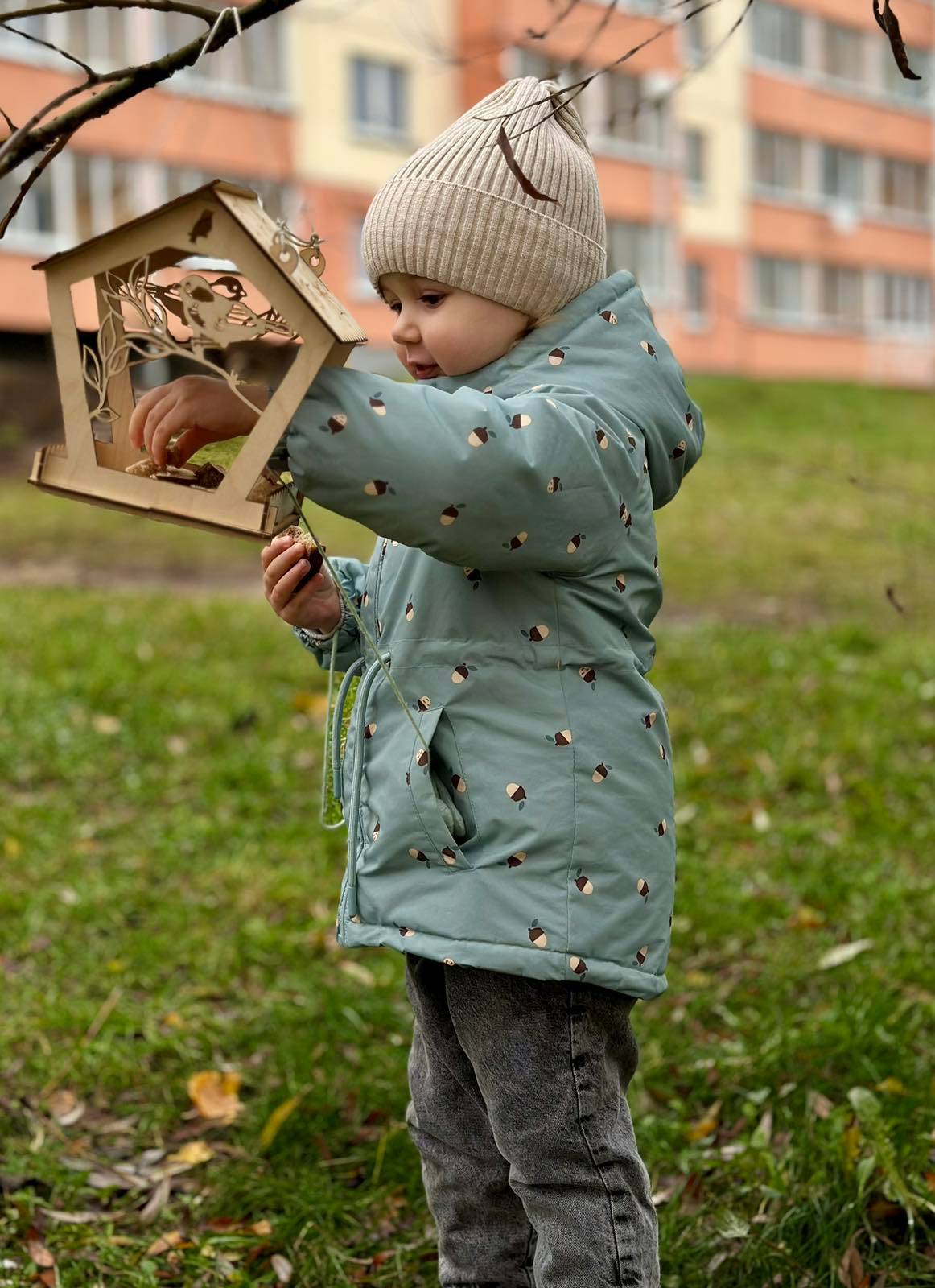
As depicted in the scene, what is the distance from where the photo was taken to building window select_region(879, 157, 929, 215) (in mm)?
29219

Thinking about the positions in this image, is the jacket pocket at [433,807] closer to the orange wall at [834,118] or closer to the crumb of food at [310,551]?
the crumb of food at [310,551]

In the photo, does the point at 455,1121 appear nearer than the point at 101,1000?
Yes

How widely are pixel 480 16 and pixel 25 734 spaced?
17.8 metres

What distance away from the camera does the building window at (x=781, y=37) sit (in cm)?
2623

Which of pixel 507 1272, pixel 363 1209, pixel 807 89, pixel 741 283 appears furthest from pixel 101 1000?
pixel 807 89

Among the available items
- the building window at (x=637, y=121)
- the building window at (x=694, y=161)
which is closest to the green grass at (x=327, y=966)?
the building window at (x=637, y=121)

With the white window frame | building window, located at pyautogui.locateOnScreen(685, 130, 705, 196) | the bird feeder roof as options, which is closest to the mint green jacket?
the bird feeder roof

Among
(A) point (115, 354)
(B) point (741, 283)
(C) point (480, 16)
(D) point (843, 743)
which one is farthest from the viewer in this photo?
(B) point (741, 283)

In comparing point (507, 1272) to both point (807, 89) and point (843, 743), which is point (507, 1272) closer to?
point (843, 743)

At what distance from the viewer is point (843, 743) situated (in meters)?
4.92

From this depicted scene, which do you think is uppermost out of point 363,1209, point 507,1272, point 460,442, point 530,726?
point 460,442

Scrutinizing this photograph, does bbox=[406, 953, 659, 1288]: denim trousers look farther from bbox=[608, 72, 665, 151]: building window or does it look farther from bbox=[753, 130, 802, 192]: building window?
bbox=[753, 130, 802, 192]: building window

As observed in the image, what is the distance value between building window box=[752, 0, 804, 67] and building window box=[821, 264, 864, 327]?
3769 millimetres

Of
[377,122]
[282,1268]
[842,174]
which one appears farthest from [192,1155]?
[842,174]
